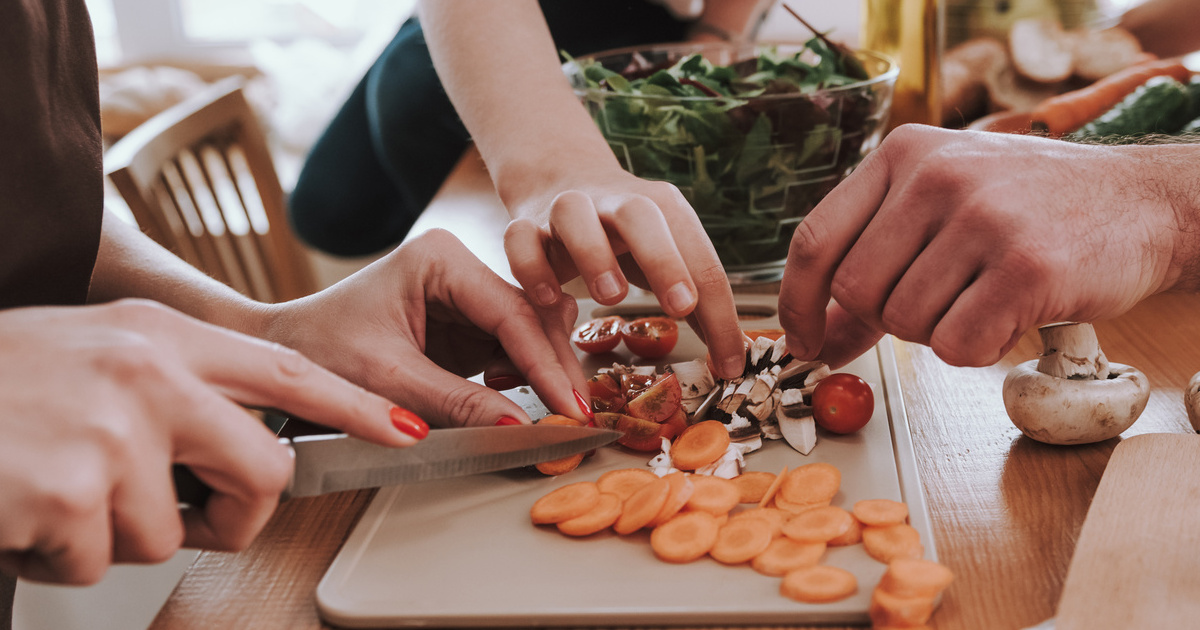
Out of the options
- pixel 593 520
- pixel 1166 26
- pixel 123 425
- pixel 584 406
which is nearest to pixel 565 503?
pixel 593 520

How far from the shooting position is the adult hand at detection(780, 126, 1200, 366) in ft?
2.39

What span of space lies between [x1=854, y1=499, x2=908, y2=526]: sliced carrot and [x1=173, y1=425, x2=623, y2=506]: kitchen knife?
24 cm

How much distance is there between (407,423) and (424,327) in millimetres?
269

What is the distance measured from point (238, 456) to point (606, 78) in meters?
0.91

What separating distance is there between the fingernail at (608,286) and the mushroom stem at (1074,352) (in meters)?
0.41

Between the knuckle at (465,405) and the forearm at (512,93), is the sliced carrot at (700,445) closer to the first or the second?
the knuckle at (465,405)

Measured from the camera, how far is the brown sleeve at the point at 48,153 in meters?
0.90

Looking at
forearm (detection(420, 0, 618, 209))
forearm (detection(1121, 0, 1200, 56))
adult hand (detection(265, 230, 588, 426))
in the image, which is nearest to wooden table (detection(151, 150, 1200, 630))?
adult hand (detection(265, 230, 588, 426))

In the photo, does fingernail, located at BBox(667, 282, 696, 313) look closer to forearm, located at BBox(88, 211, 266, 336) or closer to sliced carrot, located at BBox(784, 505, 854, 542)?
sliced carrot, located at BBox(784, 505, 854, 542)

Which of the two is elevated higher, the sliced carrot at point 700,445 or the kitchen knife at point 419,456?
the kitchen knife at point 419,456

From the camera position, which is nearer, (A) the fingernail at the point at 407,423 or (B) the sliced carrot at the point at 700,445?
(A) the fingernail at the point at 407,423

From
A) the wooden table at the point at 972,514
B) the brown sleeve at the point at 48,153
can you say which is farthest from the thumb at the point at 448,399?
the brown sleeve at the point at 48,153

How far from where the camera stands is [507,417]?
2.68ft

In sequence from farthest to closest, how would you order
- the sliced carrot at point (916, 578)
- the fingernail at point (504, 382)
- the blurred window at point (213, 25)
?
the blurred window at point (213, 25) < the fingernail at point (504, 382) < the sliced carrot at point (916, 578)
